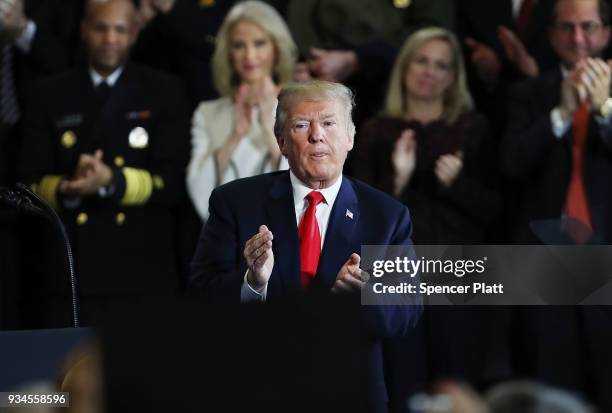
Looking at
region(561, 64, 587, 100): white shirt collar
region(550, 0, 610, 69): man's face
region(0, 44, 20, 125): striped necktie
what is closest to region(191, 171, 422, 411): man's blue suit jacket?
region(561, 64, 587, 100): white shirt collar

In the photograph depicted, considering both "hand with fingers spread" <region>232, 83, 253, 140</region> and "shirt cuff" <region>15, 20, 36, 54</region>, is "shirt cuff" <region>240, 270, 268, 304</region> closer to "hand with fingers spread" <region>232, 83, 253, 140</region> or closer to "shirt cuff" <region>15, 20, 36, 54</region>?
"hand with fingers spread" <region>232, 83, 253, 140</region>

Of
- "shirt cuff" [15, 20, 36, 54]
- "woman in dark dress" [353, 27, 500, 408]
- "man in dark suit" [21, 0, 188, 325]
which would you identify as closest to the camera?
"woman in dark dress" [353, 27, 500, 408]

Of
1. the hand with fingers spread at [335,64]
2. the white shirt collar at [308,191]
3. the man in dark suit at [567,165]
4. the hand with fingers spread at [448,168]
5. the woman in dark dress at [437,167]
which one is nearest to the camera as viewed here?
the white shirt collar at [308,191]

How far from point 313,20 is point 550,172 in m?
1.34

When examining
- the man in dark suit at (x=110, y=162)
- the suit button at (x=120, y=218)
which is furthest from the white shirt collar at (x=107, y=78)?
the suit button at (x=120, y=218)

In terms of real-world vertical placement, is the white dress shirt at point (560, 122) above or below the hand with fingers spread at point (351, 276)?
above

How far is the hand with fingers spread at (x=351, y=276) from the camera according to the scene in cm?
322

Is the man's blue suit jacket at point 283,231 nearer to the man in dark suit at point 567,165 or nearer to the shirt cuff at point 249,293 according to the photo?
the shirt cuff at point 249,293

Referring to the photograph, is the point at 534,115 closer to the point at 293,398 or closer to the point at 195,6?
the point at 195,6

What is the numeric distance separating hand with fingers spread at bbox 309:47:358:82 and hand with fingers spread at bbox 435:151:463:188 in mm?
658

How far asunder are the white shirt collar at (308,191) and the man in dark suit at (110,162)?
1756 millimetres

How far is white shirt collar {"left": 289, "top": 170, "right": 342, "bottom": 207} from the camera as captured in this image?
357 centimetres

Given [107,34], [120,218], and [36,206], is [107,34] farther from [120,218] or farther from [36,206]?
[36,206]

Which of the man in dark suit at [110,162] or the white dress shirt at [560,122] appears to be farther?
the man in dark suit at [110,162]
